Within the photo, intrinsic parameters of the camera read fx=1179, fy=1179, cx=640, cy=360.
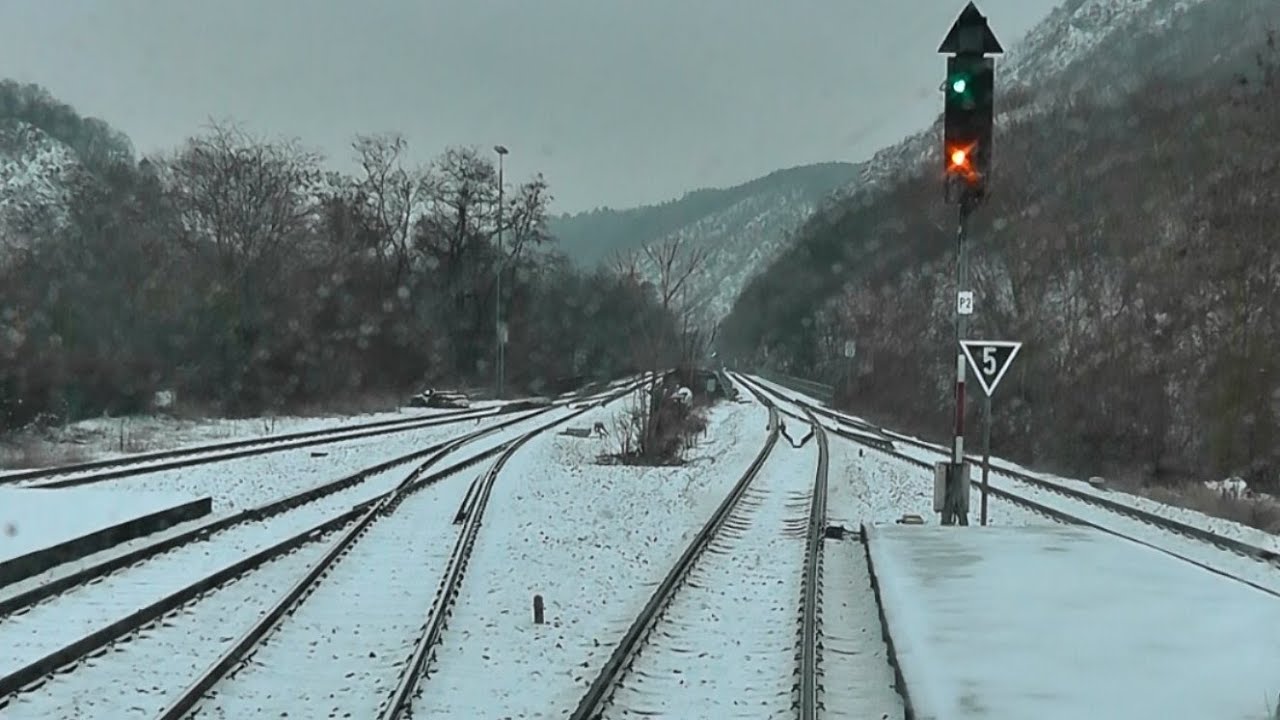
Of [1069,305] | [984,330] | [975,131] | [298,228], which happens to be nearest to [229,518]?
[975,131]

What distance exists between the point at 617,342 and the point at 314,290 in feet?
178

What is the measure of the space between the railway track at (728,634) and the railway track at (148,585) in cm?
365

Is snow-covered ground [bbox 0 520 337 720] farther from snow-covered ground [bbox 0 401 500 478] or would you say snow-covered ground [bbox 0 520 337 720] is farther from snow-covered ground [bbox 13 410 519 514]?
snow-covered ground [bbox 0 401 500 478]

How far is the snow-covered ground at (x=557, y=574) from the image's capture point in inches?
317

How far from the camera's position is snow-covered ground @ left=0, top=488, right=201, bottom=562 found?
40.1 ft

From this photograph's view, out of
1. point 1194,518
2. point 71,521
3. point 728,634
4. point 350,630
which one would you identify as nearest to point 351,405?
point 71,521

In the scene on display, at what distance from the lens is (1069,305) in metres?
41.9

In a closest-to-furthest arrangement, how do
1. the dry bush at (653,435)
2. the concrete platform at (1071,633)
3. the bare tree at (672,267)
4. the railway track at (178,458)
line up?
the concrete platform at (1071,633) < the railway track at (178,458) < the dry bush at (653,435) < the bare tree at (672,267)

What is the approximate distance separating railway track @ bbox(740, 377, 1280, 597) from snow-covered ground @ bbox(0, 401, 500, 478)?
16912 mm

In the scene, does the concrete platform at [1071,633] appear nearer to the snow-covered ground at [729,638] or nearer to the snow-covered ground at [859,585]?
the snow-covered ground at [859,585]

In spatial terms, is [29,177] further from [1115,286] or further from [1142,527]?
[1142,527]

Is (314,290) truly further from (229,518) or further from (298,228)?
(229,518)

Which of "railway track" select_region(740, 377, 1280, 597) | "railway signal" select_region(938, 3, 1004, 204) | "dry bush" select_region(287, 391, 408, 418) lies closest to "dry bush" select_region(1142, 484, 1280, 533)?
"railway track" select_region(740, 377, 1280, 597)

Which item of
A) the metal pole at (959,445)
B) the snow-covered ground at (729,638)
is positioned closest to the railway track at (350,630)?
the snow-covered ground at (729,638)
